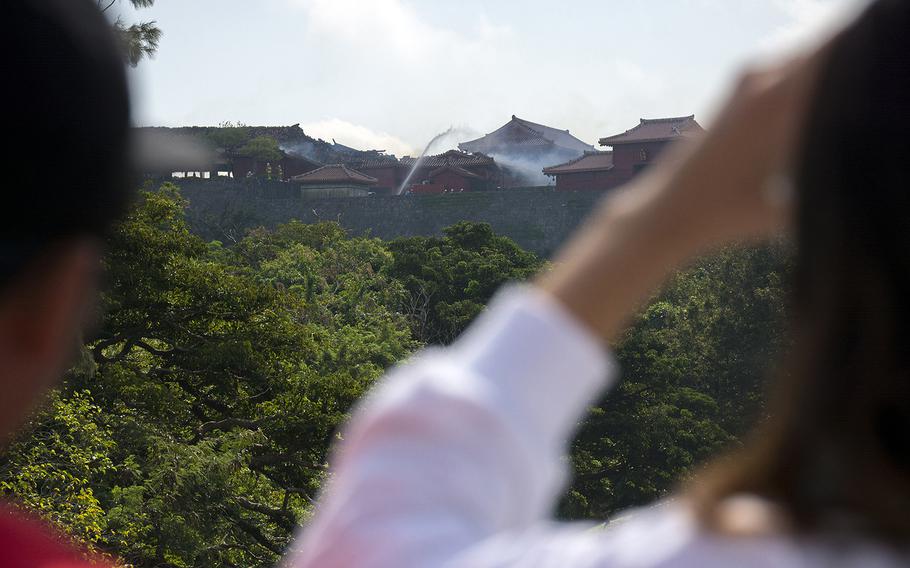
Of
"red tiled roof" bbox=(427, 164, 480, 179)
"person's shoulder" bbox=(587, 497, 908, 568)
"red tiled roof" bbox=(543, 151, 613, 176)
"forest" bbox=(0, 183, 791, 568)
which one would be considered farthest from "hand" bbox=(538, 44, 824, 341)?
"red tiled roof" bbox=(427, 164, 480, 179)

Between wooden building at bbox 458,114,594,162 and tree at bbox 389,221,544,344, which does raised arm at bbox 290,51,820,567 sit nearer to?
tree at bbox 389,221,544,344

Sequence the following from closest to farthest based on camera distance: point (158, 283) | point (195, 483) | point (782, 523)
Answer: point (782, 523)
point (195, 483)
point (158, 283)

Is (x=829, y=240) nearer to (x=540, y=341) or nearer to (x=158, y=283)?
(x=540, y=341)

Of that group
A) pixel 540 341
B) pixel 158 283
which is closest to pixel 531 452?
pixel 540 341

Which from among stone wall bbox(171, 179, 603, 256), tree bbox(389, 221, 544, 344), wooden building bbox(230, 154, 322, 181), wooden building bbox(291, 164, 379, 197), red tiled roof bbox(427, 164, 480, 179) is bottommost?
tree bbox(389, 221, 544, 344)

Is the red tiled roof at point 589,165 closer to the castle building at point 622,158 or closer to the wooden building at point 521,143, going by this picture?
the castle building at point 622,158
